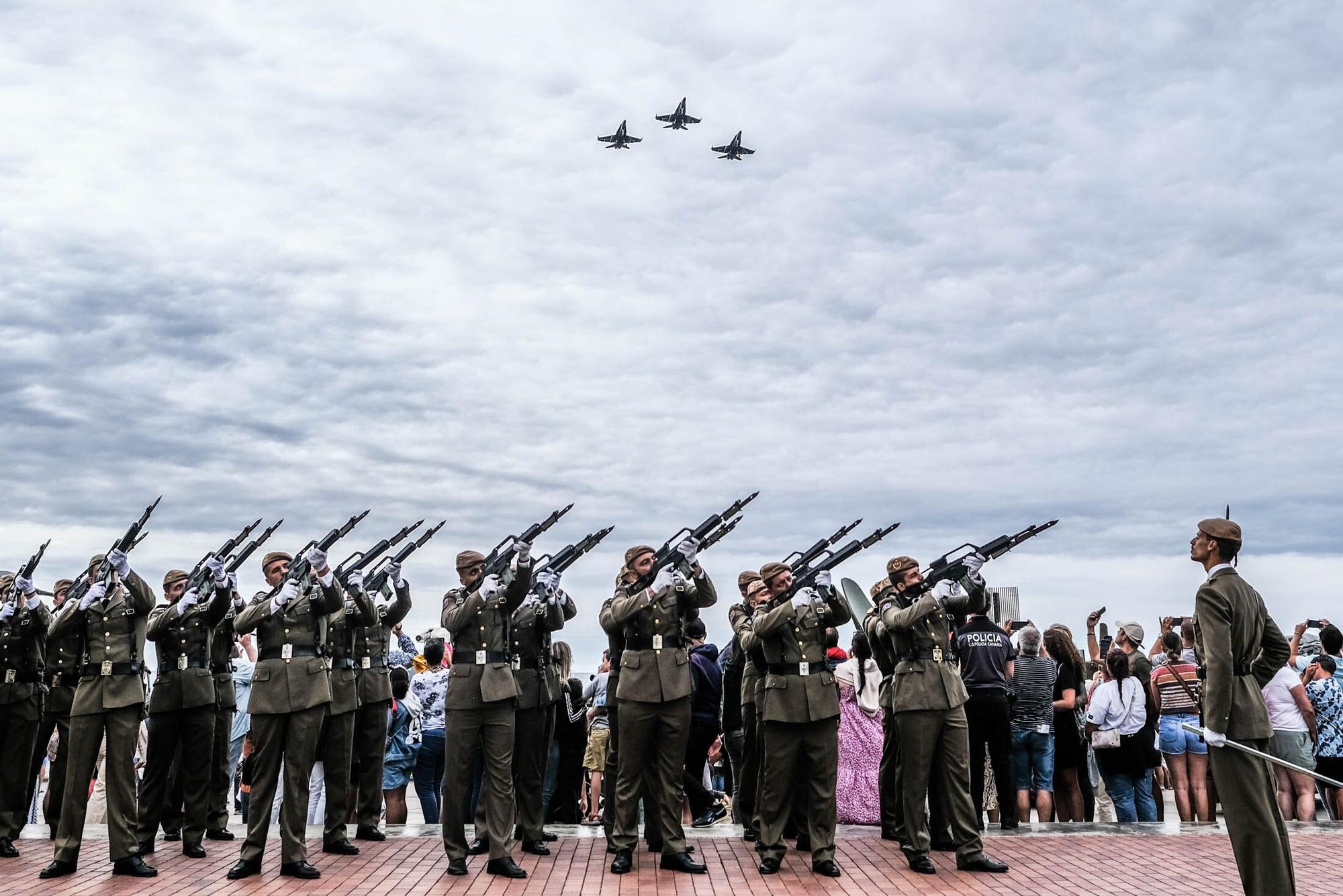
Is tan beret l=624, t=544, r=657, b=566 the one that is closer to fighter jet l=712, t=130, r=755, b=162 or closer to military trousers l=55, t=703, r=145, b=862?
military trousers l=55, t=703, r=145, b=862

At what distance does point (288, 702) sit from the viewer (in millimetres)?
8984

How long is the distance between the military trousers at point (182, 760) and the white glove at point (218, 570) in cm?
105

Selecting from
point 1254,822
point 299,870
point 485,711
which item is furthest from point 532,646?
point 1254,822

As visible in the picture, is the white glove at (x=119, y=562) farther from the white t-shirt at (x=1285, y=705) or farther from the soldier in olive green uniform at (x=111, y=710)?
the white t-shirt at (x=1285, y=705)

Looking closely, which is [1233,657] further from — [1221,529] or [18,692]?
[18,692]

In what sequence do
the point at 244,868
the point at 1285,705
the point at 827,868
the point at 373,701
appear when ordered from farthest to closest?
the point at 1285,705 < the point at 373,701 < the point at 827,868 < the point at 244,868

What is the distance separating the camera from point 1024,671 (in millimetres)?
11352

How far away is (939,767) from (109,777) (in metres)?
5.97

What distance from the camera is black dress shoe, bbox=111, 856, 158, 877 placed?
877cm

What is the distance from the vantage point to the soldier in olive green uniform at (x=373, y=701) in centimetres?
1065

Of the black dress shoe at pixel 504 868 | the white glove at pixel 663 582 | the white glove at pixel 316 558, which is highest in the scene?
the white glove at pixel 316 558

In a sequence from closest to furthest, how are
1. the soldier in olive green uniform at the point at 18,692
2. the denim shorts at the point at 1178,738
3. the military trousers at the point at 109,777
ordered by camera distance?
the military trousers at the point at 109,777, the soldier in olive green uniform at the point at 18,692, the denim shorts at the point at 1178,738

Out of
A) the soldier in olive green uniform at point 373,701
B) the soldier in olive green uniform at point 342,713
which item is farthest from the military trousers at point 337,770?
the soldier in olive green uniform at point 373,701

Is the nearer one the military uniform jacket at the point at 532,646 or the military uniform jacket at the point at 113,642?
the military uniform jacket at the point at 113,642
